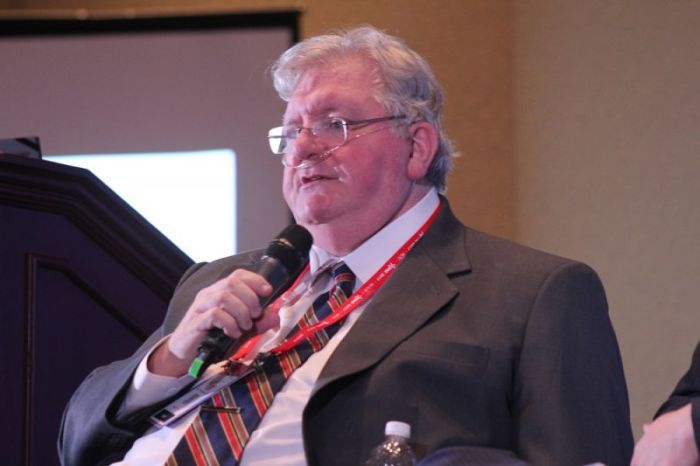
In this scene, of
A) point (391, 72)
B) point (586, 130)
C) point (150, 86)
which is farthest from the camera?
point (150, 86)

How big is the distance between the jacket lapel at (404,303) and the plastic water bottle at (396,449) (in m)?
0.23

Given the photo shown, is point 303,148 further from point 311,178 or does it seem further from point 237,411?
point 237,411

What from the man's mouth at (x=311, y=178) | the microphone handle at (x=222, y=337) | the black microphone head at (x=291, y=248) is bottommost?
the microphone handle at (x=222, y=337)

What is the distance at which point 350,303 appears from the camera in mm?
2369

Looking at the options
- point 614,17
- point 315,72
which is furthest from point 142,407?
point 614,17

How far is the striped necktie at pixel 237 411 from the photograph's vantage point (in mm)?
2234

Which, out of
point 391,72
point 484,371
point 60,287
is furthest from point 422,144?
point 60,287

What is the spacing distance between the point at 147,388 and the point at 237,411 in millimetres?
219

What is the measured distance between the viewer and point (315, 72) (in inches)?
104

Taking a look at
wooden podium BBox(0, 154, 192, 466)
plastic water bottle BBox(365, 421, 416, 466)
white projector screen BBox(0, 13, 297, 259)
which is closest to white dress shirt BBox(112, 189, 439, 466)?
plastic water bottle BBox(365, 421, 416, 466)

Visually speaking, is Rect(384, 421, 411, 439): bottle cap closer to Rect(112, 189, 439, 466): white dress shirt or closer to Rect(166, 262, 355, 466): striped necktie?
Rect(112, 189, 439, 466): white dress shirt

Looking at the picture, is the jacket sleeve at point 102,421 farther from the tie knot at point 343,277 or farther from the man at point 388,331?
the tie knot at point 343,277

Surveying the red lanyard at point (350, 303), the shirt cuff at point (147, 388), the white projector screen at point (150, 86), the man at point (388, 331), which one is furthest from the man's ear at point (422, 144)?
the white projector screen at point (150, 86)

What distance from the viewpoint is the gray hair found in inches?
103
